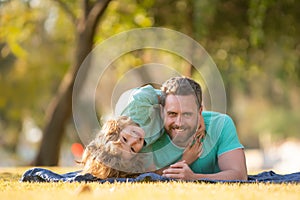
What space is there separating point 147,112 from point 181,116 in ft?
1.07

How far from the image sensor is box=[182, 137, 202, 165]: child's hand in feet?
19.6

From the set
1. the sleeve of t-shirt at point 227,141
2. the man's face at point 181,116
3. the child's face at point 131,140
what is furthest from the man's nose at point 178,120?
the sleeve of t-shirt at point 227,141

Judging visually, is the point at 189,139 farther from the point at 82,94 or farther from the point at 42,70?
the point at 42,70

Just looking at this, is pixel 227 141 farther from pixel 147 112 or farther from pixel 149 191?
pixel 149 191

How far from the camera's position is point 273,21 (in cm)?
Answer: 1419

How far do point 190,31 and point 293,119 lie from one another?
2996 cm

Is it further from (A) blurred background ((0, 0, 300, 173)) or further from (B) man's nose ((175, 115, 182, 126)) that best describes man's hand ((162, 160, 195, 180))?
(A) blurred background ((0, 0, 300, 173))

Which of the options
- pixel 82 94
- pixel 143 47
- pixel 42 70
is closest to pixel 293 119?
pixel 42 70

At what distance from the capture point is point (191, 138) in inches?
234

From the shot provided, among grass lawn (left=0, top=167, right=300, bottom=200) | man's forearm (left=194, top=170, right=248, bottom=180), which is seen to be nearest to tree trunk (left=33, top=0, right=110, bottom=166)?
man's forearm (left=194, top=170, right=248, bottom=180)

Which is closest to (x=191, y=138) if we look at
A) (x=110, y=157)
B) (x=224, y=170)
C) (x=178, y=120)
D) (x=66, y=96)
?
(x=178, y=120)

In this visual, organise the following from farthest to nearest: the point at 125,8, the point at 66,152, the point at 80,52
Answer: the point at 66,152
the point at 125,8
the point at 80,52

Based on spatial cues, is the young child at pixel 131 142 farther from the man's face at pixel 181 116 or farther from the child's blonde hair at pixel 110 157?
the man's face at pixel 181 116

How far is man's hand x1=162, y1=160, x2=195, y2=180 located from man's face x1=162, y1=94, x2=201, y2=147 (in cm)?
36
